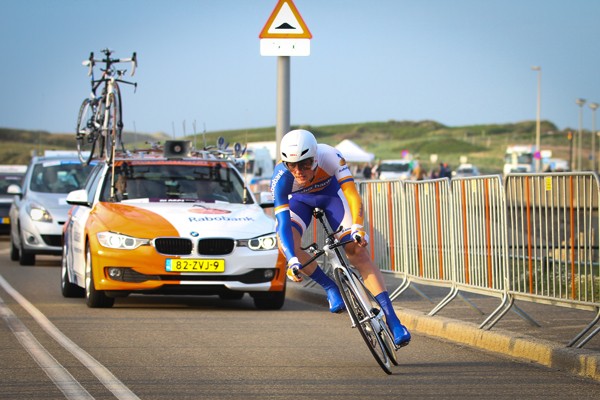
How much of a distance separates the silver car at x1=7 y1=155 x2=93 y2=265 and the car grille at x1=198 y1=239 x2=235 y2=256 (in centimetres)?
689

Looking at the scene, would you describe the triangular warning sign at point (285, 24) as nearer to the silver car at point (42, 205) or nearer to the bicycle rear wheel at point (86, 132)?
the bicycle rear wheel at point (86, 132)

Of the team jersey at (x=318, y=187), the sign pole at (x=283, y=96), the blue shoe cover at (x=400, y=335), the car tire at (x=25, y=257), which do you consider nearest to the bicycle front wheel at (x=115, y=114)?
the sign pole at (x=283, y=96)

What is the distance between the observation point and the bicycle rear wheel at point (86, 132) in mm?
19719

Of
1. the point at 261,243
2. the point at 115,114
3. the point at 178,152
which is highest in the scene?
the point at 115,114

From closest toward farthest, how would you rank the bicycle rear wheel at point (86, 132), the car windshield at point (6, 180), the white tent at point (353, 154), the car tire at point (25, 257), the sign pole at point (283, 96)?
the sign pole at point (283, 96) < the bicycle rear wheel at point (86, 132) < the car tire at point (25, 257) < the car windshield at point (6, 180) < the white tent at point (353, 154)

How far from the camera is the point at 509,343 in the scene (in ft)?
34.1

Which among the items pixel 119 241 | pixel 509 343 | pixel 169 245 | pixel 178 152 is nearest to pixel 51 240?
pixel 178 152

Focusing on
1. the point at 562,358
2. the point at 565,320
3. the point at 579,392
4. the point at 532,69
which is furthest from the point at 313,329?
the point at 532,69

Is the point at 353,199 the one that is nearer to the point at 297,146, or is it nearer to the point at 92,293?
the point at 297,146

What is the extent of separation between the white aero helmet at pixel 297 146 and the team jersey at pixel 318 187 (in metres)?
0.38

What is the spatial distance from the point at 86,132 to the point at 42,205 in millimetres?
1910

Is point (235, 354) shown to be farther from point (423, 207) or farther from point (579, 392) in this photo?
point (423, 207)

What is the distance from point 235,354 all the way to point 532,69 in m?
91.6

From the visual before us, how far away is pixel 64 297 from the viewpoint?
15.5m
